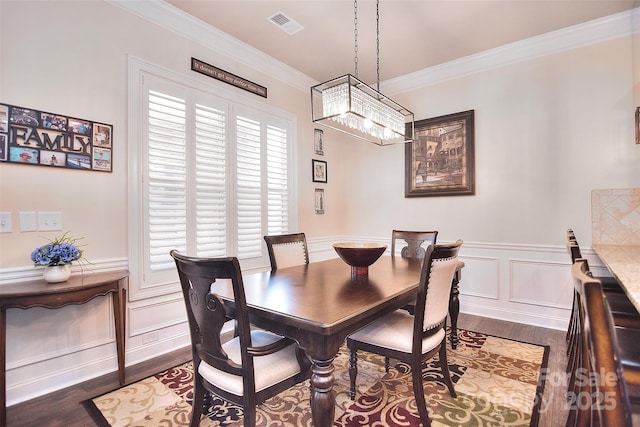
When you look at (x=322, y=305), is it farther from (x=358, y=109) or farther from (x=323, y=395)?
(x=358, y=109)

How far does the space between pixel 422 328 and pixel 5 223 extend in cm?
258

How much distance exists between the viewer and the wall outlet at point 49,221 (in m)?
2.10

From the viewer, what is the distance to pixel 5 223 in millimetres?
1973

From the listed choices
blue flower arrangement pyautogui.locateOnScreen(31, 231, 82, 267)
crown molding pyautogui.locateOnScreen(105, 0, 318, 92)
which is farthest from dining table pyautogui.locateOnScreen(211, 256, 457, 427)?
crown molding pyautogui.locateOnScreen(105, 0, 318, 92)

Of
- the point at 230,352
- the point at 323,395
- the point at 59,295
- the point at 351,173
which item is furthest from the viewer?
the point at 351,173

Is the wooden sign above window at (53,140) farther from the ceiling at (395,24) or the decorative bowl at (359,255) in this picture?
the decorative bowl at (359,255)

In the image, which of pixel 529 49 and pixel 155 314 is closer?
pixel 155 314

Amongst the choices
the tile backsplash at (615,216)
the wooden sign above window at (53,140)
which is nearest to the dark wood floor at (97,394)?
the tile backsplash at (615,216)

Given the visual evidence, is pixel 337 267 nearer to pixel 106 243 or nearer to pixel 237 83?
pixel 106 243

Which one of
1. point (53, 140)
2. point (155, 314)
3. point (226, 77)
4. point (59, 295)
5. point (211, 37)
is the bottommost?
point (155, 314)

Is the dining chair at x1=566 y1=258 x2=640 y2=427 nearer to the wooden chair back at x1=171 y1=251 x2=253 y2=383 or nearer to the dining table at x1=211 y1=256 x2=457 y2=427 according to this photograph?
the dining table at x1=211 y1=256 x2=457 y2=427

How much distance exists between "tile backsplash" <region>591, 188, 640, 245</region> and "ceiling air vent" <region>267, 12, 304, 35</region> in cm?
325

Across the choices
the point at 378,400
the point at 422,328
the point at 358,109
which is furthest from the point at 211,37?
the point at 378,400

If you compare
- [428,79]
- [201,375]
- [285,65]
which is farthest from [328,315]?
[428,79]
